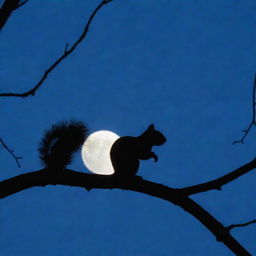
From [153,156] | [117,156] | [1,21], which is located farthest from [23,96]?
[153,156]

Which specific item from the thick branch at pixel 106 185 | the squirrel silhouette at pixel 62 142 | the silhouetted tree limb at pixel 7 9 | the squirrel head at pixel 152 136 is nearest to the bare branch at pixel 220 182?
the thick branch at pixel 106 185

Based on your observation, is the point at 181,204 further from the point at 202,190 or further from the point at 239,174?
the point at 239,174

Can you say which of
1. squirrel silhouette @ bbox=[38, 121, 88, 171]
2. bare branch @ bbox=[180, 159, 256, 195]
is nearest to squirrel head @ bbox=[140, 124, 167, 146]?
squirrel silhouette @ bbox=[38, 121, 88, 171]

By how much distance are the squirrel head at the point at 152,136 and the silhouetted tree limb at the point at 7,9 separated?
285cm

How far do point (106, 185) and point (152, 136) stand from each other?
7.18ft

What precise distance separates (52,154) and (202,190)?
54.9 inches

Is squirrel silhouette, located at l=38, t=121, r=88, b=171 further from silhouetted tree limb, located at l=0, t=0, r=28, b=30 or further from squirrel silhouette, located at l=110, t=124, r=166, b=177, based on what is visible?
silhouetted tree limb, located at l=0, t=0, r=28, b=30

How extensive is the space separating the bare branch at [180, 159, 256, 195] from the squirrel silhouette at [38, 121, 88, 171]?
1.12 metres

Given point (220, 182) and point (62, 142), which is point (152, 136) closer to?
point (62, 142)

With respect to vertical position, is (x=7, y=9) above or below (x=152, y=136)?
below

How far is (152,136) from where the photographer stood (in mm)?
4805

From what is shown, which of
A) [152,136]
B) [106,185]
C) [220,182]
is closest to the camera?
[220,182]

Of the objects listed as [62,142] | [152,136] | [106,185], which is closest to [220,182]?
[106,185]

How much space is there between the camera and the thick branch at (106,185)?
2.42m
